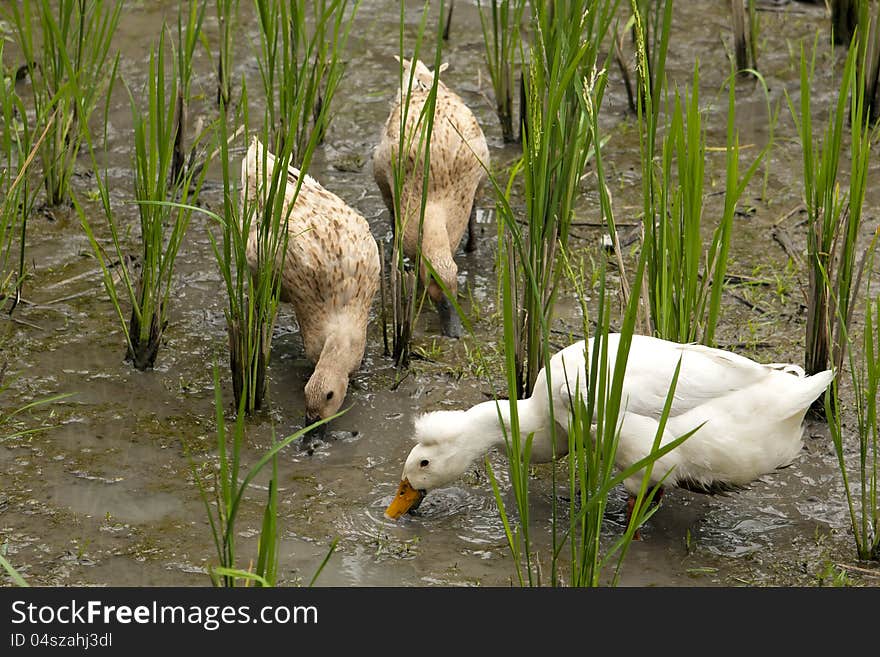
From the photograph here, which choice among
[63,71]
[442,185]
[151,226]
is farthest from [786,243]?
[63,71]

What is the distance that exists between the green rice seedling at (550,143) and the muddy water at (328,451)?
0.31 m

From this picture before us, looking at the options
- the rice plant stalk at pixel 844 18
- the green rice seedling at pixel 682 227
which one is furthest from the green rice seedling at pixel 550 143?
the rice plant stalk at pixel 844 18

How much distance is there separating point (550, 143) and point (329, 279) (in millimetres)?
1193

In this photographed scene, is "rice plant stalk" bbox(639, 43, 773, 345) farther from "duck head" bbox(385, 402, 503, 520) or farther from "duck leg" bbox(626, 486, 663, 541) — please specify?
"duck head" bbox(385, 402, 503, 520)

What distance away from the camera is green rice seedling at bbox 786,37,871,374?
3984 millimetres

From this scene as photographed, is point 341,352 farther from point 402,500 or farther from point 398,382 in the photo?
point 402,500

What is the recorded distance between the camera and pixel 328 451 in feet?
14.6

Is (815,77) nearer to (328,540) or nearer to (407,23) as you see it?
(407,23)

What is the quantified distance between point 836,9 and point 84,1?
4.01 m

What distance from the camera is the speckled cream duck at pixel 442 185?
512cm

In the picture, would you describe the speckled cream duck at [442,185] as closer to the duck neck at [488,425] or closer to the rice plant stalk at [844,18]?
the duck neck at [488,425]

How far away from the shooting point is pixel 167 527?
13.1ft

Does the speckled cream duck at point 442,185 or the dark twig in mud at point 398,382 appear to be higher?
the speckled cream duck at point 442,185

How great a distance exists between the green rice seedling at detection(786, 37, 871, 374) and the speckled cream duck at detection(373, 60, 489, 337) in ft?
4.54
